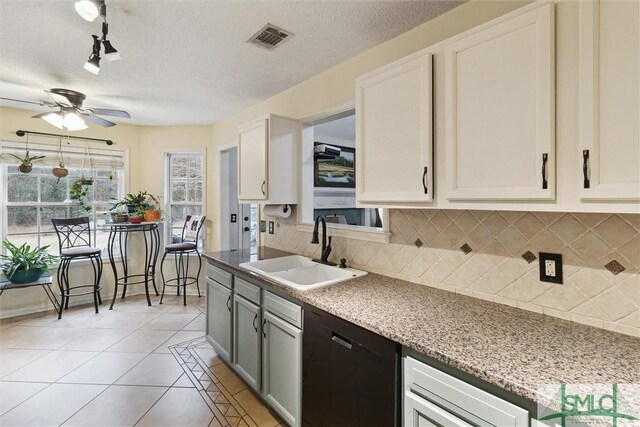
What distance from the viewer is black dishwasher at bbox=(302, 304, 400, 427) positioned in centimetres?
124

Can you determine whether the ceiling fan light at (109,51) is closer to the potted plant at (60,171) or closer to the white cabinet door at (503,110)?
the white cabinet door at (503,110)

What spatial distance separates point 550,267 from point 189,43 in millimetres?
2483

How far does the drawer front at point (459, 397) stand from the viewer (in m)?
0.91

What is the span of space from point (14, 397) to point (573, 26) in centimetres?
376

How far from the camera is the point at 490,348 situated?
1069 mm

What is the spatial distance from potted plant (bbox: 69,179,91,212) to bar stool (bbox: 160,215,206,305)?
119 cm

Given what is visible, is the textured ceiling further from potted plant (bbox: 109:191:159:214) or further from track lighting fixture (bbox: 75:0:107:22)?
potted plant (bbox: 109:191:159:214)

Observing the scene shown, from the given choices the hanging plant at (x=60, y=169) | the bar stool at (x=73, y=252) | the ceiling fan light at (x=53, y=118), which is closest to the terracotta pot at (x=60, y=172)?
the hanging plant at (x=60, y=169)

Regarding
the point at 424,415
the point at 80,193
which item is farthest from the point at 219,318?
the point at 80,193

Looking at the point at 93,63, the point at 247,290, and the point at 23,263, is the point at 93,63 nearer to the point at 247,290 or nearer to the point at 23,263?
the point at 247,290

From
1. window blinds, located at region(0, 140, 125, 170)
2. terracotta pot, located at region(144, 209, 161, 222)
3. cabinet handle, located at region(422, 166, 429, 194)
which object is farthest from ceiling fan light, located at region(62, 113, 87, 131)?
cabinet handle, located at region(422, 166, 429, 194)

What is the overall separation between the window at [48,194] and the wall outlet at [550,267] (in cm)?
496

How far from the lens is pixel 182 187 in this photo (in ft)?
15.2
